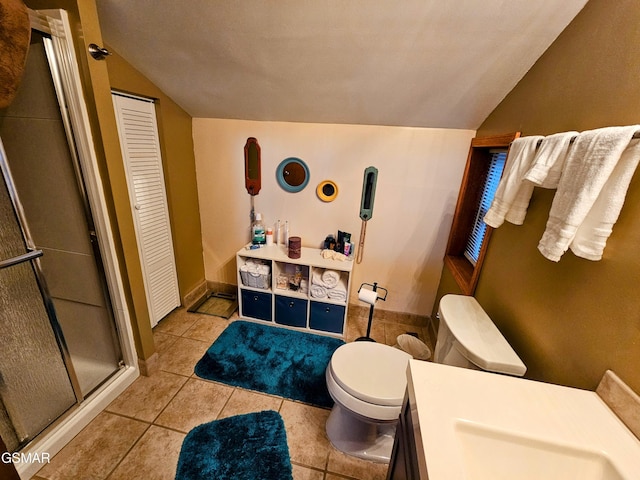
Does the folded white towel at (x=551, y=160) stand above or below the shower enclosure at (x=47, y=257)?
above

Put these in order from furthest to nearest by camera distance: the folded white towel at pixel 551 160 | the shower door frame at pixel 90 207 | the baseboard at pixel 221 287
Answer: the baseboard at pixel 221 287
the shower door frame at pixel 90 207
the folded white towel at pixel 551 160

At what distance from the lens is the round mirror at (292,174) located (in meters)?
2.17

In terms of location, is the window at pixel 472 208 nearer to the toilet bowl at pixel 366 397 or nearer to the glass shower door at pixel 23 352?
the toilet bowl at pixel 366 397

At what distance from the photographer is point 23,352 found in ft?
4.10

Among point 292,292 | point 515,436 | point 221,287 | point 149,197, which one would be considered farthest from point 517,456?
point 221,287

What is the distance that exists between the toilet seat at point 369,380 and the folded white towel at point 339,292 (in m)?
0.60

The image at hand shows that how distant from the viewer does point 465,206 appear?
6.44 ft

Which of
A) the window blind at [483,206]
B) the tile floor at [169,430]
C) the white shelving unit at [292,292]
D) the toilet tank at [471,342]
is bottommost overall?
the tile floor at [169,430]

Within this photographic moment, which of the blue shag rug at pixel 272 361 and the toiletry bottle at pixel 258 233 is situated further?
the toiletry bottle at pixel 258 233

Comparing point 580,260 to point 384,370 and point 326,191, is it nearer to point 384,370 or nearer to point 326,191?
point 384,370

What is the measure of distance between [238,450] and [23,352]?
3.76 ft

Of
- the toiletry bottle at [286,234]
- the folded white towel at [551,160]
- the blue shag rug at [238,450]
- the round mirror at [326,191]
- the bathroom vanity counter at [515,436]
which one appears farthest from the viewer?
the toiletry bottle at [286,234]

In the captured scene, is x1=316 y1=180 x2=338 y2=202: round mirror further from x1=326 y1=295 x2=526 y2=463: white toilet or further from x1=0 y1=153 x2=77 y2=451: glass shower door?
x1=0 y1=153 x2=77 y2=451: glass shower door

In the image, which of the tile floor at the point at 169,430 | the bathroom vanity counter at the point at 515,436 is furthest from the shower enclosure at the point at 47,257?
the bathroom vanity counter at the point at 515,436
